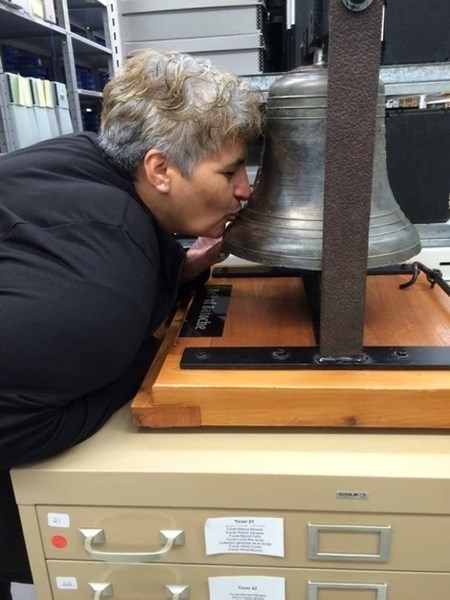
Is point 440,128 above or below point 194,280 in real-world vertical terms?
above

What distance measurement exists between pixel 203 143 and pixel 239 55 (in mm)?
875

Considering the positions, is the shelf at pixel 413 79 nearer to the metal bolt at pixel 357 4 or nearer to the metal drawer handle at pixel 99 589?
the metal bolt at pixel 357 4

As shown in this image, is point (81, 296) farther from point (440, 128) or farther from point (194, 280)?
point (440, 128)

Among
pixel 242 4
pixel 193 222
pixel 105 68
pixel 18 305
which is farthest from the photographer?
pixel 105 68

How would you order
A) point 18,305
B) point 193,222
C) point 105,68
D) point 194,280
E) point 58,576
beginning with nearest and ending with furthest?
point 18,305 < point 58,576 < point 193,222 < point 194,280 < point 105,68

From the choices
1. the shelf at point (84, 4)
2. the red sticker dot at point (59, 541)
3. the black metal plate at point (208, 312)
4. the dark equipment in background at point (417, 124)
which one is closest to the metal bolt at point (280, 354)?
the black metal plate at point (208, 312)

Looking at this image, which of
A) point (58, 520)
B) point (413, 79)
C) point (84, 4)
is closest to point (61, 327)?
point (58, 520)

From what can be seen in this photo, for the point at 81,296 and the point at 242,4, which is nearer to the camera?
the point at 81,296

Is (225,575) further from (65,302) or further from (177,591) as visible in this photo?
(65,302)

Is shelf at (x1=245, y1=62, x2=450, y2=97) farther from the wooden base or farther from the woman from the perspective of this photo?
the wooden base

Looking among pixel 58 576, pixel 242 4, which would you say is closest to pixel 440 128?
pixel 242 4

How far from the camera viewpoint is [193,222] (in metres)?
0.81

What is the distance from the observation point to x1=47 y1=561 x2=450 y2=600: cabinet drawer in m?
0.62

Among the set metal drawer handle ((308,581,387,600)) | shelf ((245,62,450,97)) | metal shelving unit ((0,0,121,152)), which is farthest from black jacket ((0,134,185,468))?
metal shelving unit ((0,0,121,152))
